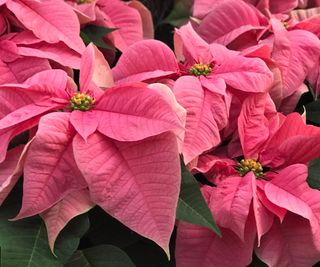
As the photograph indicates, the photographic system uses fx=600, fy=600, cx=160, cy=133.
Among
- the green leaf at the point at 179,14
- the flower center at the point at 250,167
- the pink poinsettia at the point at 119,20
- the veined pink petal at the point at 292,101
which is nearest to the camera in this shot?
the flower center at the point at 250,167

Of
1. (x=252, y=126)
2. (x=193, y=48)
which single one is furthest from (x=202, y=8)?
(x=252, y=126)

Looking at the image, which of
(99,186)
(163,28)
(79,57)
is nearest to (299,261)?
(99,186)

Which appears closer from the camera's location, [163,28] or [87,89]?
[87,89]

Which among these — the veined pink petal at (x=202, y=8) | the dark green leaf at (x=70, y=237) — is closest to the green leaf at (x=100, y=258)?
the dark green leaf at (x=70, y=237)

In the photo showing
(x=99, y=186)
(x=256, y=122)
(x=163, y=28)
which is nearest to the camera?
(x=99, y=186)

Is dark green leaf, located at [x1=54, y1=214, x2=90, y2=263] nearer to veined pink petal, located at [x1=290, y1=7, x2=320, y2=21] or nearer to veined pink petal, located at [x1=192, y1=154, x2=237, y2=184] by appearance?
veined pink petal, located at [x1=192, y1=154, x2=237, y2=184]

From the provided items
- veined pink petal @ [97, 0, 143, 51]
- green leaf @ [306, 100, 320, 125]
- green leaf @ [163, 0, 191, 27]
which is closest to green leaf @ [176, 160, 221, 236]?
green leaf @ [306, 100, 320, 125]

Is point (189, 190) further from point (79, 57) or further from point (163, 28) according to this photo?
point (163, 28)

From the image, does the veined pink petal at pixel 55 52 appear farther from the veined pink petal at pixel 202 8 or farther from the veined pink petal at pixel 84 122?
the veined pink petal at pixel 202 8
